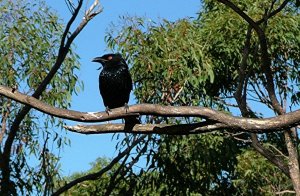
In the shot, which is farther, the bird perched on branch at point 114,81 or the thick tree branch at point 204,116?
the bird perched on branch at point 114,81

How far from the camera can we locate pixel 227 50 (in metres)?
11.3

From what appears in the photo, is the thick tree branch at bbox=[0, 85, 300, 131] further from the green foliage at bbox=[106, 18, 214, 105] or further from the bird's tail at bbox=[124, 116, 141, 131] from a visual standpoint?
the green foliage at bbox=[106, 18, 214, 105]

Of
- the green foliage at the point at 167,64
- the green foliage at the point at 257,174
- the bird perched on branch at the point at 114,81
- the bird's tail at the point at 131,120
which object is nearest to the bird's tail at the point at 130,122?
the bird's tail at the point at 131,120

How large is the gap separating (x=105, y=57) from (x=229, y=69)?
499 cm

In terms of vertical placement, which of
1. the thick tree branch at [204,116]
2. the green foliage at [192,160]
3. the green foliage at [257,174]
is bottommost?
the thick tree branch at [204,116]

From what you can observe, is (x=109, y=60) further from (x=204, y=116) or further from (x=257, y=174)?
(x=257, y=174)

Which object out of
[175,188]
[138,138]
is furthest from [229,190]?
[138,138]

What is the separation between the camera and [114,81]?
707 cm

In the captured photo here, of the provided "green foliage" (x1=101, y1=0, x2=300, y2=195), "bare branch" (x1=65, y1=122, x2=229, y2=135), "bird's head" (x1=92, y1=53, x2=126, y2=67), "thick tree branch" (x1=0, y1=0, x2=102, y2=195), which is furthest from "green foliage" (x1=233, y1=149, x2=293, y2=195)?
"bare branch" (x1=65, y1=122, x2=229, y2=135)

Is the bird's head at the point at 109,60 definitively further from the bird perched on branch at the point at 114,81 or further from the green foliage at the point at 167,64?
the green foliage at the point at 167,64

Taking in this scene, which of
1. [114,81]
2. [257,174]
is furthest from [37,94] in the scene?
[257,174]

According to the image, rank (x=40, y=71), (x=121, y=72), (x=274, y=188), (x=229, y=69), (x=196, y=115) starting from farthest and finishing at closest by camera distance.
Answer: (x=274, y=188) < (x=229, y=69) < (x=40, y=71) < (x=121, y=72) < (x=196, y=115)

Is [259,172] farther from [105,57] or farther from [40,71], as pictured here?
[105,57]

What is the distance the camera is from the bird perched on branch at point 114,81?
6.99 meters
